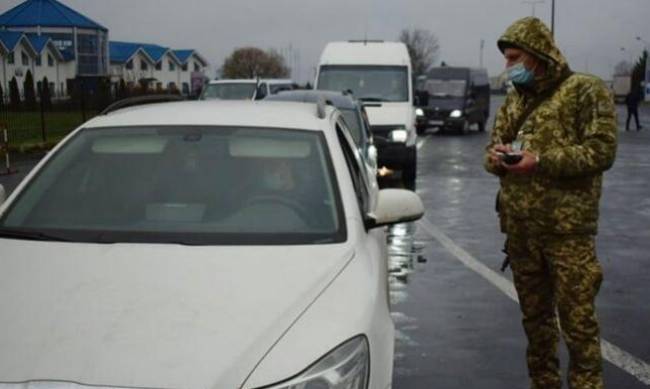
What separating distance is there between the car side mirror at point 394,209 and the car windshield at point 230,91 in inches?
785

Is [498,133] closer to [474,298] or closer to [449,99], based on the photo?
[474,298]

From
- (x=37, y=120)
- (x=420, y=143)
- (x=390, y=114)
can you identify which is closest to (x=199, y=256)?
(x=390, y=114)

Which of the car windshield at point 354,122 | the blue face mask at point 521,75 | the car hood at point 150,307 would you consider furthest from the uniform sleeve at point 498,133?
the car windshield at point 354,122

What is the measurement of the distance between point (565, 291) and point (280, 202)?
4.73ft

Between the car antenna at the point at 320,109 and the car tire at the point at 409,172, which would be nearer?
the car antenna at the point at 320,109

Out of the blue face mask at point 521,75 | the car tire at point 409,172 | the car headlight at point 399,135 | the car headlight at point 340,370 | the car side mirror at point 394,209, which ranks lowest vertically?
the car tire at point 409,172

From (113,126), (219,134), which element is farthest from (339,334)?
(113,126)

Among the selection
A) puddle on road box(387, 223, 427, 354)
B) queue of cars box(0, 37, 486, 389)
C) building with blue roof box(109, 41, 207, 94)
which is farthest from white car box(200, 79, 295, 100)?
building with blue roof box(109, 41, 207, 94)

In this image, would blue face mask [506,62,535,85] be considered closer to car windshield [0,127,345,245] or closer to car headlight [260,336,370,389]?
car windshield [0,127,345,245]

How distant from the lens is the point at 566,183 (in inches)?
180

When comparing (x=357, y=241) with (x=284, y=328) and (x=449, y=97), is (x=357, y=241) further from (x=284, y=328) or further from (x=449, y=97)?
(x=449, y=97)

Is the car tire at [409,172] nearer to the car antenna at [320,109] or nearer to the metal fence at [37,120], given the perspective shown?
the metal fence at [37,120]

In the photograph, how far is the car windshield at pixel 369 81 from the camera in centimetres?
1967

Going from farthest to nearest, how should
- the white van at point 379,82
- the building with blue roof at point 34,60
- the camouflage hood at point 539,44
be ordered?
the building with blue roof at point 34,60 < the white van at point 379,82 < the camouflage hood at point 539,44
